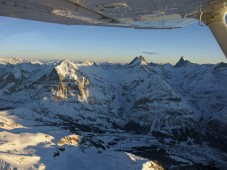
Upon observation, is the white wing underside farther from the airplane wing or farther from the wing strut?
the wing strut

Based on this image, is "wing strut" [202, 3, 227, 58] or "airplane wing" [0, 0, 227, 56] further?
"wing strut" [202, 3, 227, 58]

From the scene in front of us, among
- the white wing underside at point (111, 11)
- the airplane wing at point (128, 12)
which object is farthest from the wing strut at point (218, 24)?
the white wing underside at point (111, 11)

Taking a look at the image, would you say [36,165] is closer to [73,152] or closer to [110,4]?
[73,152]

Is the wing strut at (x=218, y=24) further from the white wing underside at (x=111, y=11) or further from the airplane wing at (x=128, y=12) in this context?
the white wing underside at (x=111, y=11)

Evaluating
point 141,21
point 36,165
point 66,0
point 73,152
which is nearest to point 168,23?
point 141,21

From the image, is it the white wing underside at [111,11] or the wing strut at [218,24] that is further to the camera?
the wing strut at [218,24]

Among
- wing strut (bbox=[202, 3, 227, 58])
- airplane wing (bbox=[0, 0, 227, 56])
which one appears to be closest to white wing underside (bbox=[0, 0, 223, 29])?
airplane wing (bbox=[0, 0, 227, 56])

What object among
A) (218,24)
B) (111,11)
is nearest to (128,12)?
(111,11)
